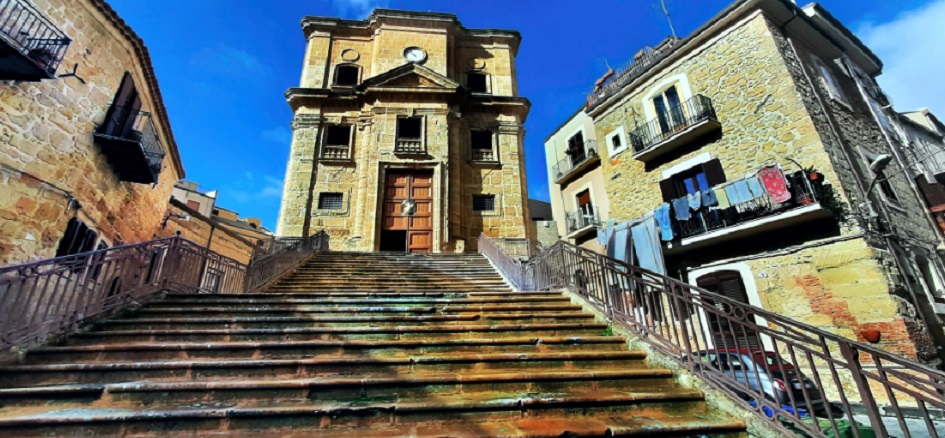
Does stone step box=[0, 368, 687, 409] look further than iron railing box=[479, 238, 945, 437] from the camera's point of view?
Yes

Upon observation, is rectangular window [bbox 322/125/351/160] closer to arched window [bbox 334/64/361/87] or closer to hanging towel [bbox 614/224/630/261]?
arched window [bbox 334/64/361/87]

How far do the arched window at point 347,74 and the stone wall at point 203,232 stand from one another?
28.8 ft

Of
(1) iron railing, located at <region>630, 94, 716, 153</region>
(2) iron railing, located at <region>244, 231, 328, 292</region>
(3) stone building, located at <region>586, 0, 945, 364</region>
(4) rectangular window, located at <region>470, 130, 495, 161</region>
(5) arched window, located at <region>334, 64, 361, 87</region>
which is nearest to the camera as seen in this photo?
(2) iron railing, located at <region>244, 231, 328, 292</region>

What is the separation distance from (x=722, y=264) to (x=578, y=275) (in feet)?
21.6

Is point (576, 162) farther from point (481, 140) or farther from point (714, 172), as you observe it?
point (714, 172)

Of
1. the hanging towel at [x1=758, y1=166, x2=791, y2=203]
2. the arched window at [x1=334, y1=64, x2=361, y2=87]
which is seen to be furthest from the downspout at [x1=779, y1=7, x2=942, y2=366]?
the arched window at [x1=334, y1=64, x2=361, y2=87]

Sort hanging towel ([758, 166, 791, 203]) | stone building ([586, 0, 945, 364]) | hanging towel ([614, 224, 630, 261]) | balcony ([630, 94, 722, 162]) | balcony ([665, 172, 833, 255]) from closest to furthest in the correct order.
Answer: stone building ([586, 0, 945, 364]), balcony ([665, 172, 833, 255]), hanging towel ([758, 166, 791, 203]), hanging towel ([614, 224, 630, 261]), balcony ([630, 94, 722, 162])

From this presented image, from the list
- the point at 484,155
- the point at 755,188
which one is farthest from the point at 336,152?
the point at 755,188

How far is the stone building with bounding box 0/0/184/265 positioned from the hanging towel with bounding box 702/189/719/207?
1546 cm

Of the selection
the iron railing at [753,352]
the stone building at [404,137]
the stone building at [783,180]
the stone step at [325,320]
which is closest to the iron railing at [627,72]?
the stone building at [783,180]

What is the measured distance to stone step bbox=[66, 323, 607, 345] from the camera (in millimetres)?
4473

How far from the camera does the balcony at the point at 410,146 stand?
53.6 ft

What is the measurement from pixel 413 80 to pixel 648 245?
12426mm

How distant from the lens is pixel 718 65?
478 inches
